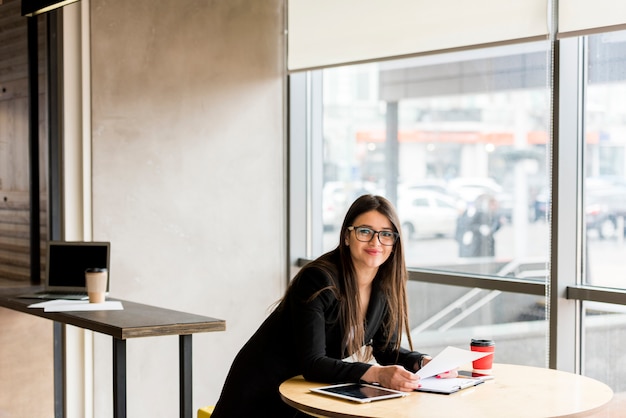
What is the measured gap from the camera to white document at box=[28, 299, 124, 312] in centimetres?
353

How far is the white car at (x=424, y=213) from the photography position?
5.44 meters

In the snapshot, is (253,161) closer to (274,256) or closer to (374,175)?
(274,256)

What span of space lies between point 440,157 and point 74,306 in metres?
3.18

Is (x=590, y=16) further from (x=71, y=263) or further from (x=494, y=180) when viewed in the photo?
(x=71, y=263)

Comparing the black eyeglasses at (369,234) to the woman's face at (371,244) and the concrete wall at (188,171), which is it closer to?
the woman's face at (371,244)

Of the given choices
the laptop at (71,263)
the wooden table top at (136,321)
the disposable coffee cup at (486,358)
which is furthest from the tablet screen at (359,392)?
the laptop at (71,263)

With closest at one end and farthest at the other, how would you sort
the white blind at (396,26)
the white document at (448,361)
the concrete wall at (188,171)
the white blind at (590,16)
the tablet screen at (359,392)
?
1. the tablet screen at (359,392)
2. the white document at (448,361)
3. the white blind at (590,16)
4. the white blind at (396,26)
5. the concrete wall at (188,171)

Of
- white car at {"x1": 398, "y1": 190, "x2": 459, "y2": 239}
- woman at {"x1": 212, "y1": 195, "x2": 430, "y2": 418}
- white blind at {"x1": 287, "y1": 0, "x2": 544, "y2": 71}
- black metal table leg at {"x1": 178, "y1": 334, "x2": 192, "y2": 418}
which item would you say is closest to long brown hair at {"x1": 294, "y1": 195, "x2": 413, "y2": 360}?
woman at {"x1": 212, "y1": 195, "x2": 430, "y2": 418}

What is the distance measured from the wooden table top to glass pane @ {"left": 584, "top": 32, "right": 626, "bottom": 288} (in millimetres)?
1754

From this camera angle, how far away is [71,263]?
397 centimetres

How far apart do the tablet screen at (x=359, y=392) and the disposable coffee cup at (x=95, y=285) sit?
160 centimetres

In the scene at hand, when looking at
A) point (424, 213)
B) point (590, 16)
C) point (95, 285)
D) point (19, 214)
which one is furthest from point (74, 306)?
point (424, 213)

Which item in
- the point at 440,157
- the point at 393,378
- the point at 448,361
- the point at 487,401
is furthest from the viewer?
the point at 440,157

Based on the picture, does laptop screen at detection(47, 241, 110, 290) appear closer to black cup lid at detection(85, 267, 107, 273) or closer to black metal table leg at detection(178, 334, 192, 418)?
black cup lid at detection(85, 267, 107, 273)
